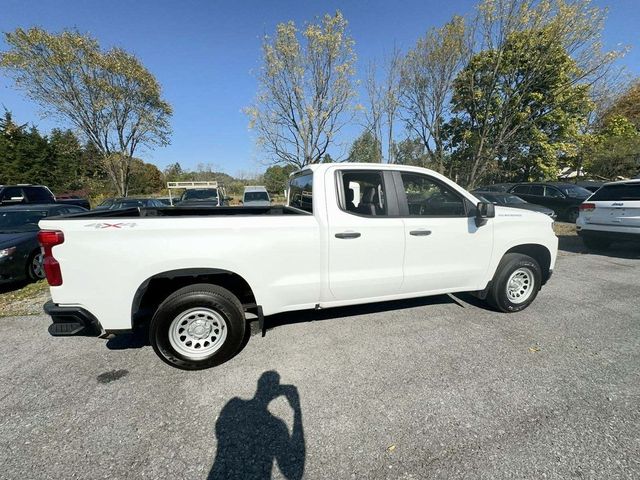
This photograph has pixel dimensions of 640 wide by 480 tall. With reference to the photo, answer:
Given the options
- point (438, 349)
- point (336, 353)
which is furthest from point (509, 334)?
point (336, 353)

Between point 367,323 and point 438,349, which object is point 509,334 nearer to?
point 438,349

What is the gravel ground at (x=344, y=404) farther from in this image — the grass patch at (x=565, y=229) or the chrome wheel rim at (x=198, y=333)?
the grass patch at (x=565, y=229)

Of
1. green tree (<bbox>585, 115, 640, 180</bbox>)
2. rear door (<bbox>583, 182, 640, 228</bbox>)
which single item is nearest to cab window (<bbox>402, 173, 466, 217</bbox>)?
rear door (<bbox>583, 182, 640, 228</bbox>)

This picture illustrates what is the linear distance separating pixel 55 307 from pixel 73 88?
64.1 feet

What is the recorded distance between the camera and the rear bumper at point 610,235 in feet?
20.6

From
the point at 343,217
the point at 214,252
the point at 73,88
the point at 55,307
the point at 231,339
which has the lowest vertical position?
the point at 231,339

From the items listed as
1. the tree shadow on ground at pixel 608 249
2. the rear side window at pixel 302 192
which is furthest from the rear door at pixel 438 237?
the tree shadow on ground at pixel 608 249

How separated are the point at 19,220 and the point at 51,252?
5810mm

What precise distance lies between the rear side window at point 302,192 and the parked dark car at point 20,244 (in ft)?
17.1

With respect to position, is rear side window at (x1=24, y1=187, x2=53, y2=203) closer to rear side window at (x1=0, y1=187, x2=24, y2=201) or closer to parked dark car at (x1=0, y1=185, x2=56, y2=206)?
parked dark car at (x1=0, y1=185, x2=56, y2=206)

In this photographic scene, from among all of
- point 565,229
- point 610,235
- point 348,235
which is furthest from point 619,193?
point 348,235

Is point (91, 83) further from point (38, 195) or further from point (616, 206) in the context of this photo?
point (616, 206)

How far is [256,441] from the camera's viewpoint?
2.00m

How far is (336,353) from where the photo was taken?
3.08 metres
